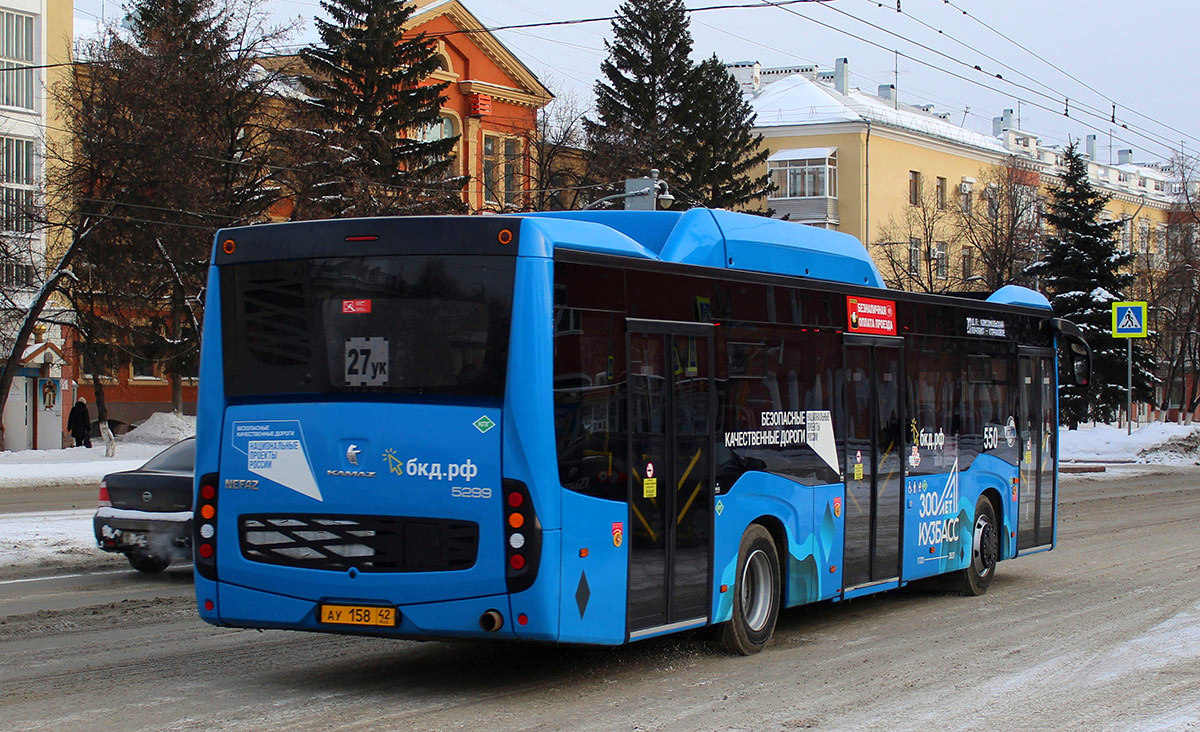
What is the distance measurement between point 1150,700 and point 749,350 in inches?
138

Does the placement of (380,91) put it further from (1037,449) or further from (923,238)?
(1037,449)

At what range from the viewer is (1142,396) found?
5991 cm

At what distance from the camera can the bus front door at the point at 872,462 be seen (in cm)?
1172

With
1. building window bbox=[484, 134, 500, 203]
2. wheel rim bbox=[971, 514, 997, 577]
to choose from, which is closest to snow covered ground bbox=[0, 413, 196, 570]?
wheel rim bbox=[971, 514, 997, 577]

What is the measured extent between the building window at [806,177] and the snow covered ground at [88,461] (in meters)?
27.2

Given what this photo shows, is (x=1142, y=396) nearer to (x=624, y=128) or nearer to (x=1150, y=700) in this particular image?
(x=624, y=128)

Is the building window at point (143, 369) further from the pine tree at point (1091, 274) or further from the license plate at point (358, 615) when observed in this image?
the license plate at point (358, 615)

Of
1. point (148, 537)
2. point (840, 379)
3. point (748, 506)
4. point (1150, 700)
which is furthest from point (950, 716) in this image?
point (148, 537)

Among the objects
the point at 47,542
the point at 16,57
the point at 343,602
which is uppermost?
the point at 16,57

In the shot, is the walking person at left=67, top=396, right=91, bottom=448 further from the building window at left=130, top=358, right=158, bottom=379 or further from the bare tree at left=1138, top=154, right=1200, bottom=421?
the bare tree at left=1138, top=154, right=1200, bottom=421

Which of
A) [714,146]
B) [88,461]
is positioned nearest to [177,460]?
[88,461]

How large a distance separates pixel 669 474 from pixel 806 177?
66138 millimetres

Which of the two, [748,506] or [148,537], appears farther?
[148,537]

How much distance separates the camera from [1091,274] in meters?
59.5
